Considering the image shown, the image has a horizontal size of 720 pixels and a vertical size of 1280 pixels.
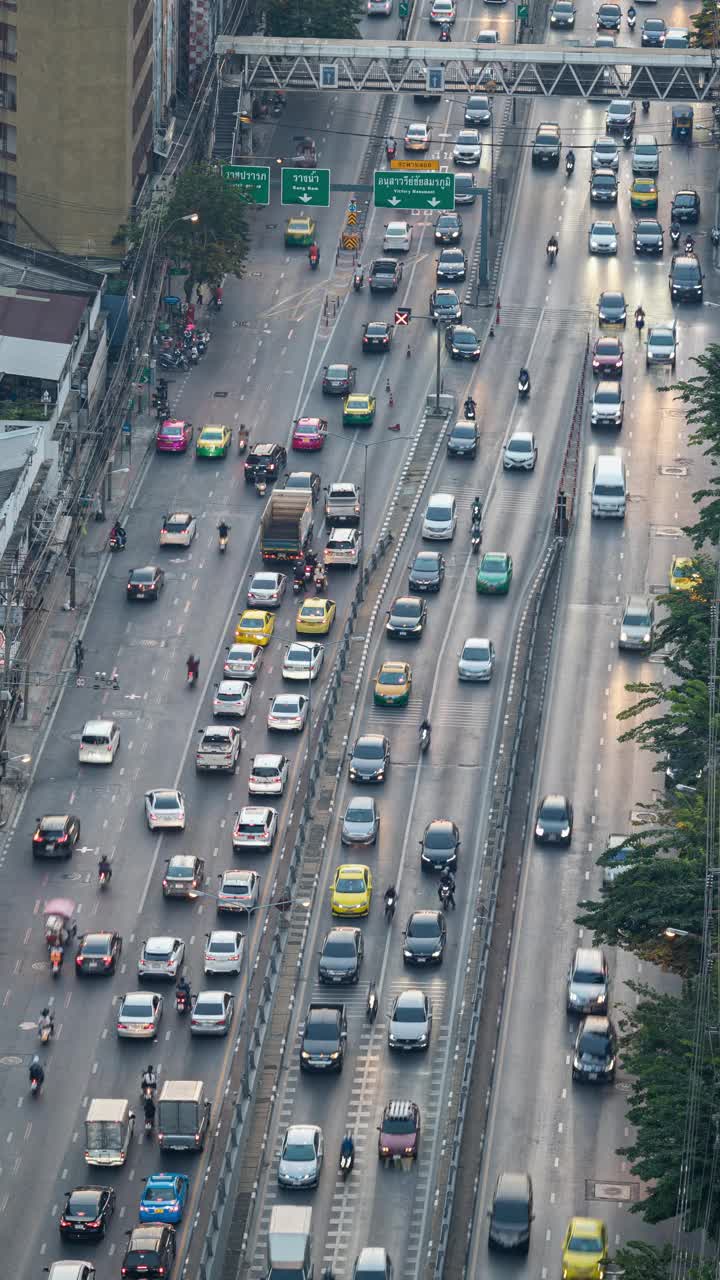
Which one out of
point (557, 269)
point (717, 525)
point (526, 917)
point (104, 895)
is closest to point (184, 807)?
point (104, 895)

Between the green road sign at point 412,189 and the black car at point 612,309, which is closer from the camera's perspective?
the green road sign at point 412,189

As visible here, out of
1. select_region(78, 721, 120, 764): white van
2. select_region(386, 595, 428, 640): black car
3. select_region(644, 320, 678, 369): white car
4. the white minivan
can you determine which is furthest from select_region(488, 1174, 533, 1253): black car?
select_region(644, 320, 678, 369): white car

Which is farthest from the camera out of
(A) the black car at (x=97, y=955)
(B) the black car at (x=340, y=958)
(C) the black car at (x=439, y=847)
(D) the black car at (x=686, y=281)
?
(D) the black car at (x=686, y=281)

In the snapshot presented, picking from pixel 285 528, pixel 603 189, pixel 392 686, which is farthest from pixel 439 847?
pixel 603 189

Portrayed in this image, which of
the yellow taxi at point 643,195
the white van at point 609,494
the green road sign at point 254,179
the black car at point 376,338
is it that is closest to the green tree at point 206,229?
the green road sign at point 254,179

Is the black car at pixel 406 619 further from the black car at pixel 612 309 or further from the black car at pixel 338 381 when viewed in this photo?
the black car at pixel 612 309

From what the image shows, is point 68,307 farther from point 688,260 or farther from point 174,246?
point 688,260

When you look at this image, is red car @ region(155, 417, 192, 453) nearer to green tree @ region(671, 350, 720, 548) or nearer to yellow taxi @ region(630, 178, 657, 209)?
green tree @ region(671, 350, 720, 548)
